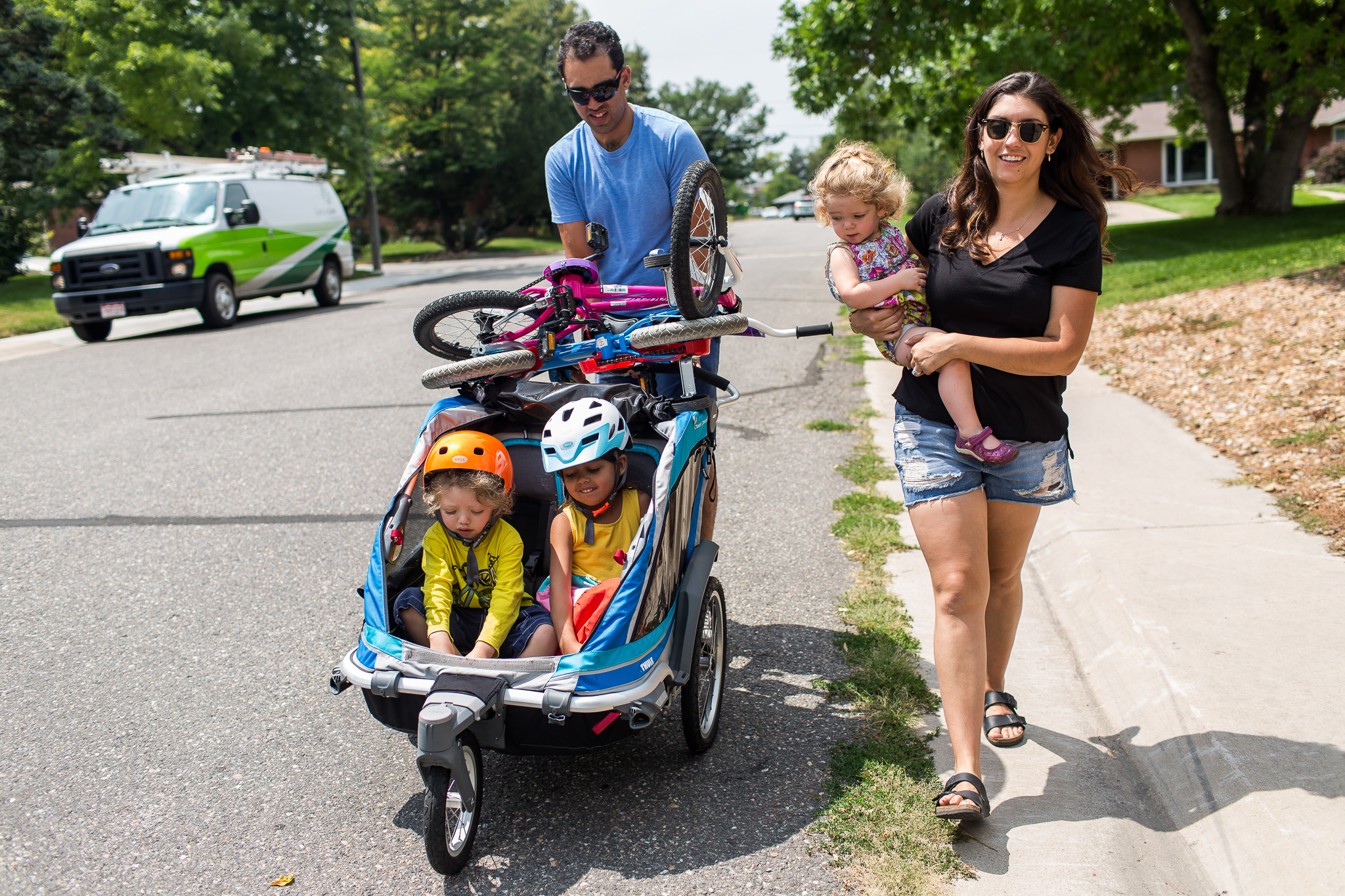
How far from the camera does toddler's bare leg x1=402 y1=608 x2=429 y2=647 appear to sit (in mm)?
3271

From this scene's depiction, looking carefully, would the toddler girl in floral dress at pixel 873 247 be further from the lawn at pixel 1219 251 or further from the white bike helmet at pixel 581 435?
the lawn at pixel 1219 251

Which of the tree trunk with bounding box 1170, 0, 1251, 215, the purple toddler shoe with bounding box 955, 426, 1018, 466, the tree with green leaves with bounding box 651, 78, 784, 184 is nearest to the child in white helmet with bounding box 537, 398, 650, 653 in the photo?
the purple toddler shoe with bounding box 955, 426, 1018, 466

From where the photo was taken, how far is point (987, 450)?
120 inches

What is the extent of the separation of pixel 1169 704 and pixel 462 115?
3825cm

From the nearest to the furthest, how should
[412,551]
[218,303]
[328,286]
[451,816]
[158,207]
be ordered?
[451,816], [412,551], [218,303], [158,207], [328,286]

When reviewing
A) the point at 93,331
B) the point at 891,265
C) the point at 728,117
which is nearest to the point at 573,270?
the point at 891,265

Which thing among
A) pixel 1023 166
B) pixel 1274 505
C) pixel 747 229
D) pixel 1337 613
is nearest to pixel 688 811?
pixel 1023 166

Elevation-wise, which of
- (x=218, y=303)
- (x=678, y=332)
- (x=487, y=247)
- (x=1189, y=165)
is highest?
(x=1189, y=165)

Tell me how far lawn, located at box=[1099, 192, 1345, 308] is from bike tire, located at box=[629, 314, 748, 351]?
10.0 meters

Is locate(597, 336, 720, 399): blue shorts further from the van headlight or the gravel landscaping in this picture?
the van headlight

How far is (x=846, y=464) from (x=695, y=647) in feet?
12.6

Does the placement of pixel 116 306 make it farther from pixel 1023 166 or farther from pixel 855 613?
pixel 1023 166

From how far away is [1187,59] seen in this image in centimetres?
2153

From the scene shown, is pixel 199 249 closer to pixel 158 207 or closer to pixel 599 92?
pixel 158 207
